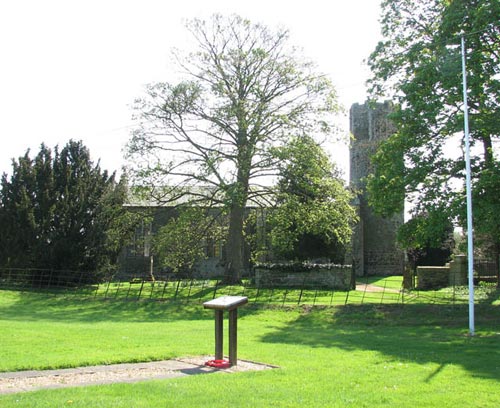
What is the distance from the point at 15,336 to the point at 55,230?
2042cm

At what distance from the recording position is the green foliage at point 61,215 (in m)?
32.9

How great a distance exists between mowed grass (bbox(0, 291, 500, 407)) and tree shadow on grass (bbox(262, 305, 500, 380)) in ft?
0.12

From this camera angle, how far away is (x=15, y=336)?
44.6 ft

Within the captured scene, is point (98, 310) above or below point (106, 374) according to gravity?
below

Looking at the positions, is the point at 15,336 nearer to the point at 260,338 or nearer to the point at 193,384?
the point at 260,338

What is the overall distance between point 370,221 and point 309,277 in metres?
21.2

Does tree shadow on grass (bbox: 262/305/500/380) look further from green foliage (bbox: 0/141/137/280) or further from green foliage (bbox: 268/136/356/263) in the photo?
green foliage (bbox: 0/141/137/280)

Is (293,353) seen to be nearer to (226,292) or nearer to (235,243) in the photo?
(226,292)

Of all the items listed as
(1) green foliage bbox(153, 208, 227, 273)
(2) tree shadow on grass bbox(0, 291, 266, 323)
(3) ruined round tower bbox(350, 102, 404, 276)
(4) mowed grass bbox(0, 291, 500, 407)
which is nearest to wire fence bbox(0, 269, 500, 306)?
(2) tree shadow on grass bbox(0, 291, 266, 323)

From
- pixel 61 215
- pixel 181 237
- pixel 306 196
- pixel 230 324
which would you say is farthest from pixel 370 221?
pixel 230 324

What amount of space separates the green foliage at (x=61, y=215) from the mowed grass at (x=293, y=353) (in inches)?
366

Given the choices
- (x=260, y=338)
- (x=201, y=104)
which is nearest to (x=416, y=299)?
(x=260, y=338)

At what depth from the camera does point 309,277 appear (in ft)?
102

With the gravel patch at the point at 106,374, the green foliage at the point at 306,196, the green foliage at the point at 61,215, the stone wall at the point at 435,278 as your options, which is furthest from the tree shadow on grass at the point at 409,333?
the green foliage at the point at 61,215
